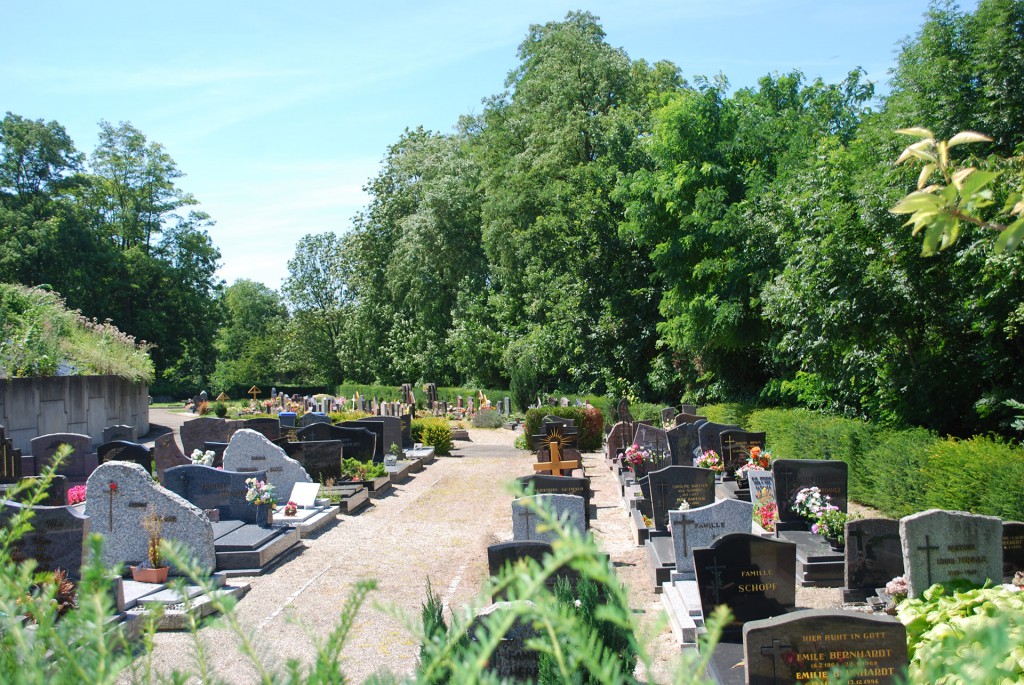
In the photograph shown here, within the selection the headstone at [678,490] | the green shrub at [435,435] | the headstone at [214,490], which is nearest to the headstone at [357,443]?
the headstone at [214,490]

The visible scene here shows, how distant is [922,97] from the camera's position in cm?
1448

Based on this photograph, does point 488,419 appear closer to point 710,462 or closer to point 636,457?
point 636,457

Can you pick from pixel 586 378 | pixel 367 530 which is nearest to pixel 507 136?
pixel 586 378

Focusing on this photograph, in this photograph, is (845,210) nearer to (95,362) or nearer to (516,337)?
(95,362)

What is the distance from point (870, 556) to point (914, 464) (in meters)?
4.65

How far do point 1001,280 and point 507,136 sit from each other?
3231 cm

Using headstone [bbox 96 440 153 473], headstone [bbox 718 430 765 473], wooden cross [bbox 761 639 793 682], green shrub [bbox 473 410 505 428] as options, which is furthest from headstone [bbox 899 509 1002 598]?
green shrub [bbox 473 410 505 428]

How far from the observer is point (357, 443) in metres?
19.5

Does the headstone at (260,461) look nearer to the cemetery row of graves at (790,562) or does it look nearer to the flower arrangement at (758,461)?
the cemetery row of graves at (790,562)

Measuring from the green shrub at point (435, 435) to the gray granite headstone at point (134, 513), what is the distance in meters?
15.8

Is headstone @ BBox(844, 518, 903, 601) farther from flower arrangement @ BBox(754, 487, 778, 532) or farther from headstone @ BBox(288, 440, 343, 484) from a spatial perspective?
headstone @ BBox(288, 440, 343, 484)

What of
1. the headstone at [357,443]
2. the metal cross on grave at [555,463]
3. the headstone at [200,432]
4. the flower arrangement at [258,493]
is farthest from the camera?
the headstone at [200,432]

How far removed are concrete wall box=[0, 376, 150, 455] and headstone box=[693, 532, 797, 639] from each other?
65.0 ft

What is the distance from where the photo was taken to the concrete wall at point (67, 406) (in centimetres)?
2250
